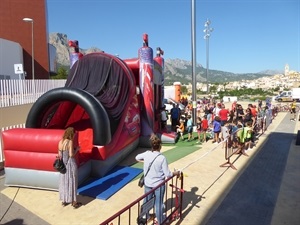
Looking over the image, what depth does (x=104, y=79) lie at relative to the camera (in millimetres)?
9203

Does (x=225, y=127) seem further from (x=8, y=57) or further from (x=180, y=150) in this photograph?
(x=8, y=57)

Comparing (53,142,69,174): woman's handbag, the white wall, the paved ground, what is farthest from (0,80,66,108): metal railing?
the white wall

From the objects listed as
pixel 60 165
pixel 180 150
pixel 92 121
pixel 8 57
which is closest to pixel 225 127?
pixel 180 150

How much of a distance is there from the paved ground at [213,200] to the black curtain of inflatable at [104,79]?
2717 mm

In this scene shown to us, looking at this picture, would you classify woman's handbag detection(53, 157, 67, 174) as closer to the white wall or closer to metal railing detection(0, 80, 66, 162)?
metal railing detection(0, 80, 66, 162)

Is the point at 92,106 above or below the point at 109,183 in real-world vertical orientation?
above

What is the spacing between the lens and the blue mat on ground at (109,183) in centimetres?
651

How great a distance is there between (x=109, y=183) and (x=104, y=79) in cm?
362

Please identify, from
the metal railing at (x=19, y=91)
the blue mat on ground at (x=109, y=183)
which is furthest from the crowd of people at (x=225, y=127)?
the metal railing at (x=19, y=91)

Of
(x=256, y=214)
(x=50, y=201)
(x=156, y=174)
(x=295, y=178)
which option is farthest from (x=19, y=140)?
(x=295, y=178)

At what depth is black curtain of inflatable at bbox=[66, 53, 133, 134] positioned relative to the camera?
8.69m

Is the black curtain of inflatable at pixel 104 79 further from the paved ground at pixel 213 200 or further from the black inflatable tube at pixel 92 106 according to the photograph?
the paved ground at pixel 213 200

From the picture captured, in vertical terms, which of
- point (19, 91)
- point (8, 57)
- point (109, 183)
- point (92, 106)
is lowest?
point (109, 183)

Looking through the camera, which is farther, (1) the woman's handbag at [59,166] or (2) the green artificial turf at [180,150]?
(2) the green artificial turf at [180,150]
